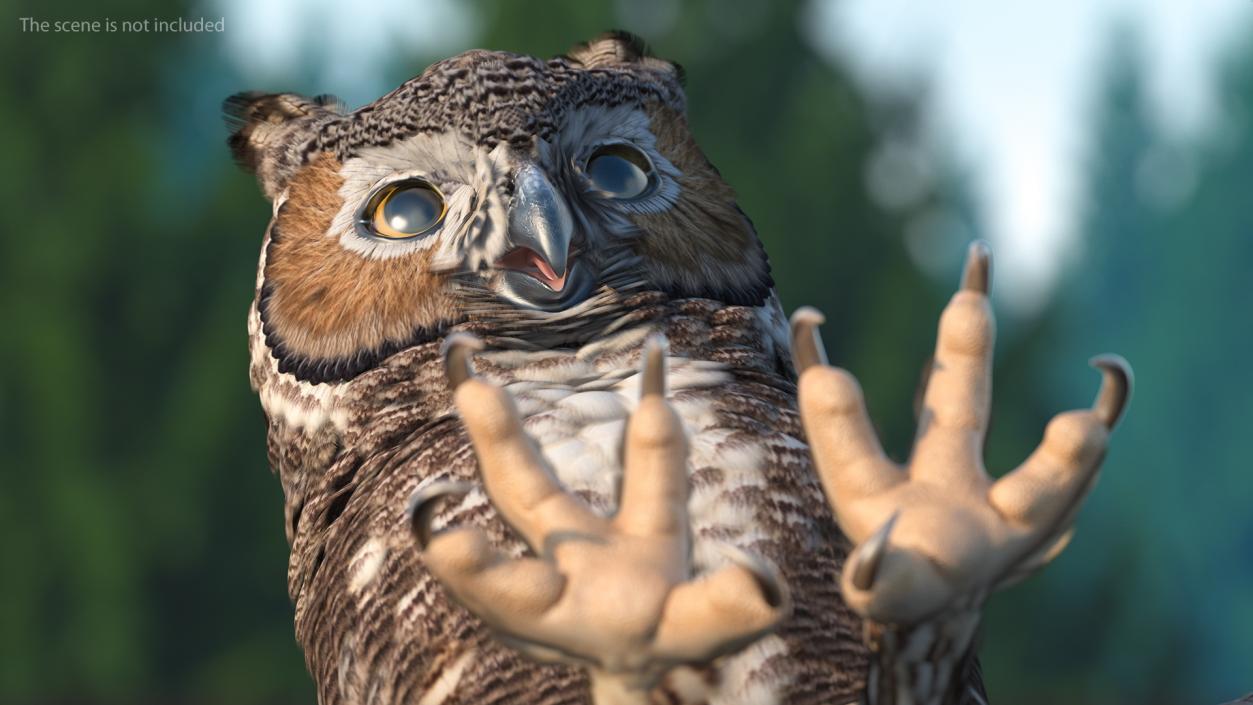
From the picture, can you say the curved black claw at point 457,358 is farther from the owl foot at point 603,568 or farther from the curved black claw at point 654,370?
the curved black claw at point 654,370

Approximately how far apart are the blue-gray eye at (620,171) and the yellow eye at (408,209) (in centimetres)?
20

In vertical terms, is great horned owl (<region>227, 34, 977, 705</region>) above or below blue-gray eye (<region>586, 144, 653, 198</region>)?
below

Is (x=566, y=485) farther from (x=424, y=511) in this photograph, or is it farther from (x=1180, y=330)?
(x=1180, y=330)

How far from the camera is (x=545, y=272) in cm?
184

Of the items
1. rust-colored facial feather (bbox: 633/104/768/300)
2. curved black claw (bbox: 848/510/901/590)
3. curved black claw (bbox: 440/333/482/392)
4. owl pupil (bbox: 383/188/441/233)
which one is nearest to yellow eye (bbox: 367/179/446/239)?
owl pupil (bbox: 383/188/441/233)

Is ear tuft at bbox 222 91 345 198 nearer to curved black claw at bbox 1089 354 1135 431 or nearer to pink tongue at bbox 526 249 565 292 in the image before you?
pink tongue at bbox 526 249 565 292

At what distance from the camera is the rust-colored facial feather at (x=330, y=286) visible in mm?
1926

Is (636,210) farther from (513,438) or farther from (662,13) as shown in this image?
(662,13)

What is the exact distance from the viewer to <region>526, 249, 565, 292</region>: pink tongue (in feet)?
5.93

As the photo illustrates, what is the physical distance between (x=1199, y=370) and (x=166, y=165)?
52.5ft

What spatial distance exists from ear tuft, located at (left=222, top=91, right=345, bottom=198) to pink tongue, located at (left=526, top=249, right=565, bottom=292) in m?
0.49

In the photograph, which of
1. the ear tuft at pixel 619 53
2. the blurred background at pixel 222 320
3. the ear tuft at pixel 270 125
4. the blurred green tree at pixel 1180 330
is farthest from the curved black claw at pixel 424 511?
the blurred green tree at pixel 1180 330

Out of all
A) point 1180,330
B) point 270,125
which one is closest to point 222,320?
point 270,125

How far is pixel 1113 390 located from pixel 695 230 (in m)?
0.77
